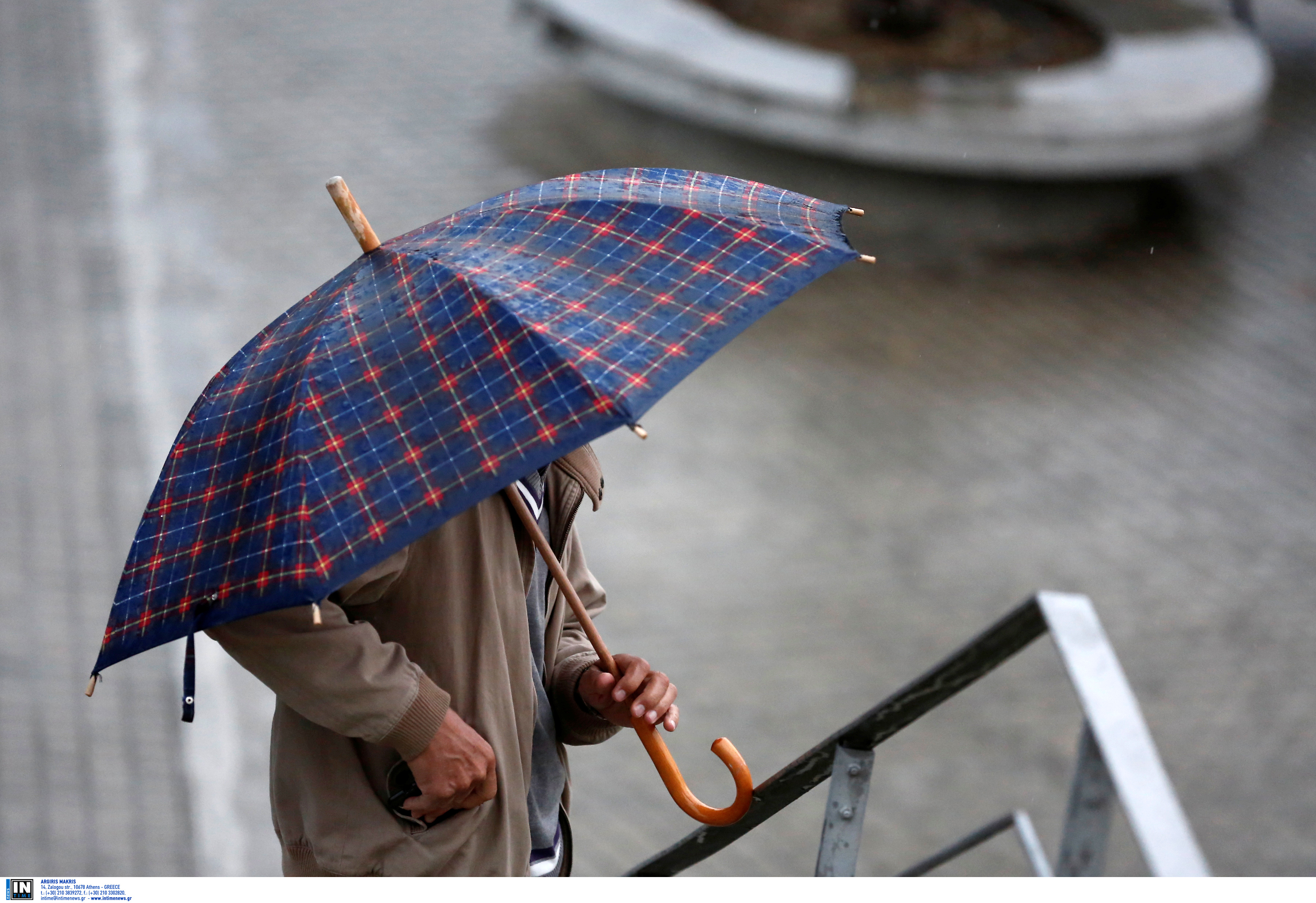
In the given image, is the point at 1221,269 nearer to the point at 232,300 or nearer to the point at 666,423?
the point at 666,423

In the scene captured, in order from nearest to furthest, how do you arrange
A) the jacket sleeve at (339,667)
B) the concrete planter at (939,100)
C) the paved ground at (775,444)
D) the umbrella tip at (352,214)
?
the jacket sleeve at (339,667) → the umbrella tip at (352,214) → the paved ground at (775,444) → the concrete planter at (939,100)

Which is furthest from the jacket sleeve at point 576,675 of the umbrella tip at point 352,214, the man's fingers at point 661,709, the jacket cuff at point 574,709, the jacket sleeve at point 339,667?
the umbrella tip at point 352,214

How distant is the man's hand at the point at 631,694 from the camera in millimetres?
2289

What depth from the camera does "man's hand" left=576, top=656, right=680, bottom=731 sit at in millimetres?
2289

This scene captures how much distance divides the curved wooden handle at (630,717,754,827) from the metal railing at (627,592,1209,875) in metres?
0.04

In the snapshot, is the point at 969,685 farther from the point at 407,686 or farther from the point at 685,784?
the point at 407,686

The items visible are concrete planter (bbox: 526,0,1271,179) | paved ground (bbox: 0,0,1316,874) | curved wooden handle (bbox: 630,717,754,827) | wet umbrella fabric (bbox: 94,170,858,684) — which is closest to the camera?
wet umbrella fabric (bbox: 94,170,858,684)

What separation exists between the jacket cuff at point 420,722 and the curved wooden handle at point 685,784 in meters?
0.34

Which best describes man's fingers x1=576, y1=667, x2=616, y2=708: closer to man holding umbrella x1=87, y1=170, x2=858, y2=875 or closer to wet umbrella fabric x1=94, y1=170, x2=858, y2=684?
man holding umbrella x1=87, y1=170, x2=858, y2=875

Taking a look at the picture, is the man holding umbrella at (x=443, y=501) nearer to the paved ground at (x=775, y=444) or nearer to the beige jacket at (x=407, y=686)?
the beige jacket at (x=407, y=686)

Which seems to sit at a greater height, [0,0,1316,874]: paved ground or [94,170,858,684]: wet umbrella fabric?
[94,170,858,684]: wet umbrella fabric

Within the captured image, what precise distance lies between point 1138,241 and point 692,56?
3.28 metres

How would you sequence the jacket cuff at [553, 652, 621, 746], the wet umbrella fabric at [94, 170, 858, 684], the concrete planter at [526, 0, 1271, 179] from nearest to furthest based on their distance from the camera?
the wet umbrella fabric at [94, 170, 858, 684] → the jacket cuff at [553, 652, 621, 746] → the concrete planter at [526, 0, 1271, 179]

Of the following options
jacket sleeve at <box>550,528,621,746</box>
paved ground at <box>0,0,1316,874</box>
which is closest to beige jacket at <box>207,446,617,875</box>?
jacket sleeve at <box>550,528,621,746</box>
